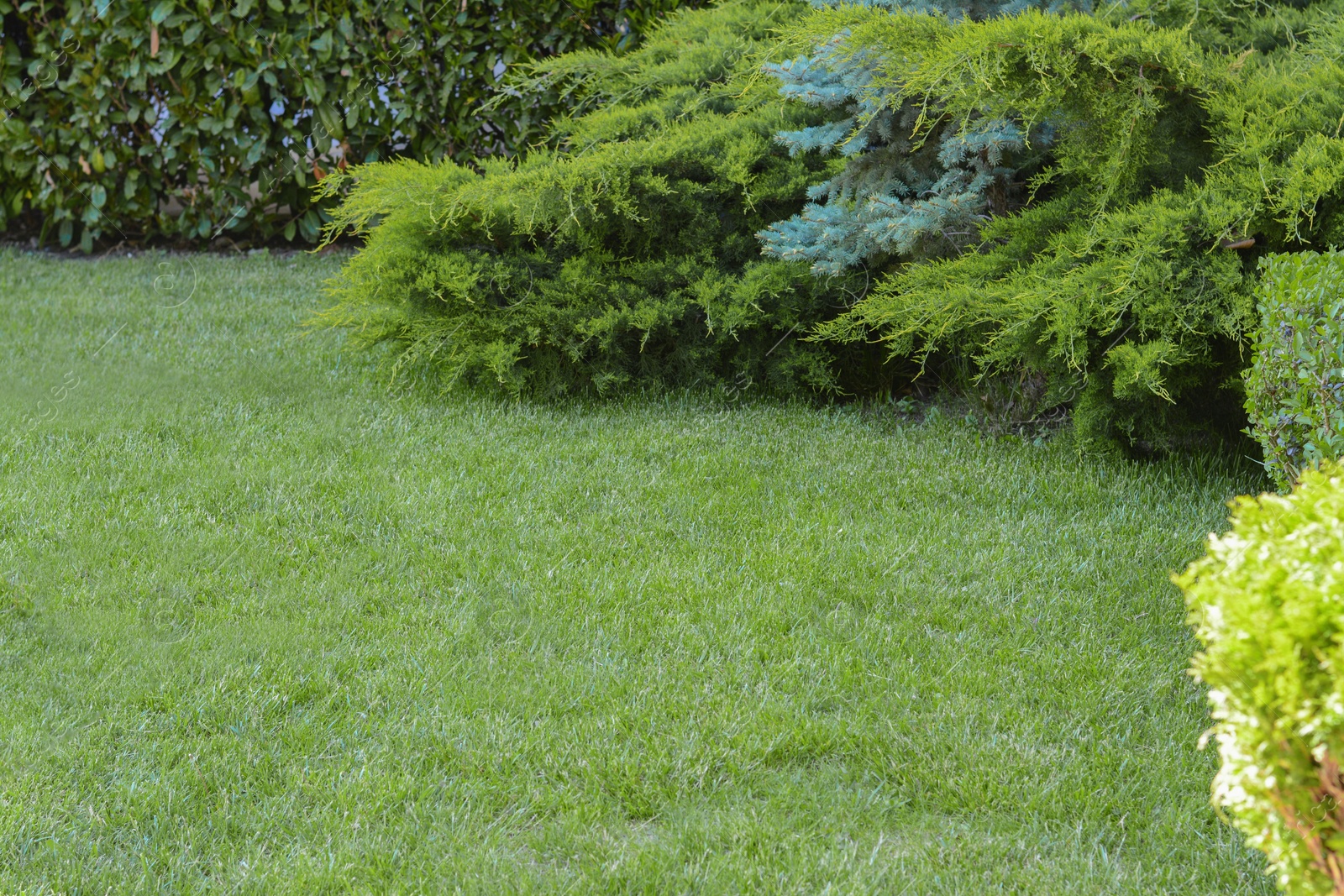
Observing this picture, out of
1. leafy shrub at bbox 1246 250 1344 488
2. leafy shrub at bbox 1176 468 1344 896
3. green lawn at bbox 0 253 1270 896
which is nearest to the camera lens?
leafy shrub at bbox 1176 468 1344 896

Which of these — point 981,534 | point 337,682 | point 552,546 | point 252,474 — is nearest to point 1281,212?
point 981,534

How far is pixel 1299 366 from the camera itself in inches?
118

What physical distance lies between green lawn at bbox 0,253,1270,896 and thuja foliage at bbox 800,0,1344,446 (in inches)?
16.2

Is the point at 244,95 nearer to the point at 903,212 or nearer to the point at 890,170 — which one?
the point at 890,170

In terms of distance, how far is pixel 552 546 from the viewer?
342 centimetres

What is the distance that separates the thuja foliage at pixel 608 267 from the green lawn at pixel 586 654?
28 centimetres

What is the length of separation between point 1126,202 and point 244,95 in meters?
5.27

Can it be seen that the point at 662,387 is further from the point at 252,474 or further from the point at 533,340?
the point at 252,474

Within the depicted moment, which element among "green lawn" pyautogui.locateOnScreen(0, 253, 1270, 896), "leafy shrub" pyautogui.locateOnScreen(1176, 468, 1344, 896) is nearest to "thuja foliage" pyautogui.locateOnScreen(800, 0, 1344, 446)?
"green lawn" pyautogui.locateOnScreen(0, 253, 1270, 896)

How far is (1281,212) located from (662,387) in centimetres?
236

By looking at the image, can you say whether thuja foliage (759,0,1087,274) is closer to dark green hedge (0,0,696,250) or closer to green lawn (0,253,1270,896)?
green lawn (0,253,1270,896)

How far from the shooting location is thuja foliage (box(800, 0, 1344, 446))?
352 cm

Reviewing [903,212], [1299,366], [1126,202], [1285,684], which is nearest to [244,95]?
[903,212]

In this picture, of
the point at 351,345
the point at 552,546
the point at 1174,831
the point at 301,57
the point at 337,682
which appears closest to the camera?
the point at 1174,831
